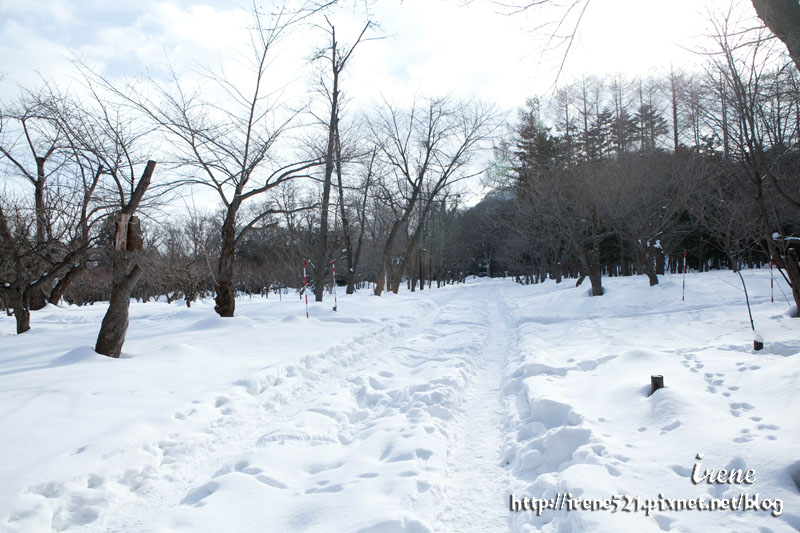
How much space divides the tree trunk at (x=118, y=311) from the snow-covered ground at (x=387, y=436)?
32 centimetres

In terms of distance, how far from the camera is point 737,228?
48.2ft

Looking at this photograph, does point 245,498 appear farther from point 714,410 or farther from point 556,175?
point 556,175

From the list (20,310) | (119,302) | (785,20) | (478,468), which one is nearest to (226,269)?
(119,302)

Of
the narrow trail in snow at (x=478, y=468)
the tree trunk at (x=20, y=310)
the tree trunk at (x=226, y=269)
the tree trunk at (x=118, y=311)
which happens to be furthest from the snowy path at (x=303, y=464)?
the tree trunk at (x=20, y=310)

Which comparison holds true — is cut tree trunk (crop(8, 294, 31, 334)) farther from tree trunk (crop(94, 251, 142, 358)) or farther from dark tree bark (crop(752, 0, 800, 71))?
dark tree bark (crop(752, 0, 800, 71))

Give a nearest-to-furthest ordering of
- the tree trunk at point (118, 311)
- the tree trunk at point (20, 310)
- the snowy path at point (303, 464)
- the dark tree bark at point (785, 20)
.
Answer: the snowy path at point (303, 464), the dark tree bark at point (785, 20), the tree trunk at point (118, 311), the tree trunk at point (20, 310)

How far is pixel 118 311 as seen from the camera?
6.38m

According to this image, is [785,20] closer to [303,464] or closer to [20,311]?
[303,464]

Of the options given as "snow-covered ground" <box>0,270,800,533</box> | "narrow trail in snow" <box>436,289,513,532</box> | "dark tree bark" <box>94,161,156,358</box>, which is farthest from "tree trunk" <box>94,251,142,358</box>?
"narrow trail in snow" <box>436,289,513,532</box>

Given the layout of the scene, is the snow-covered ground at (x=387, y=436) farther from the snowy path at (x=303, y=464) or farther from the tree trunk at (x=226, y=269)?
the tree trunk at (x=226, y=269)

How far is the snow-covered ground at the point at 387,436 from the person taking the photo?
259cm


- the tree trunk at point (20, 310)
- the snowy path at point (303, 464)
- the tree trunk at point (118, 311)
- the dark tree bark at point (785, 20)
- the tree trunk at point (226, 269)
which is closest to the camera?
the snowy path at point (303, 464)

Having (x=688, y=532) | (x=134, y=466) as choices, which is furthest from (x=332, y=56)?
(x=688, y=532)

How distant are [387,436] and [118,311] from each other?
201 inches
